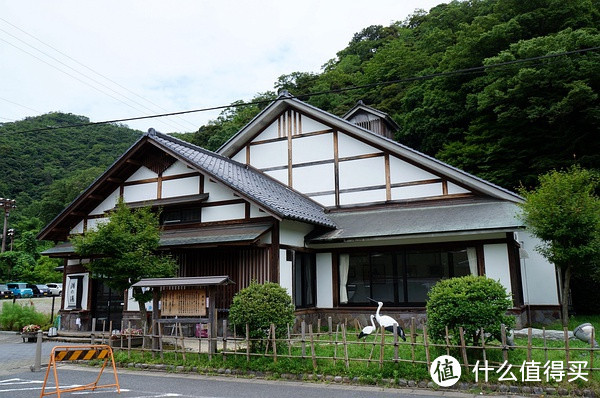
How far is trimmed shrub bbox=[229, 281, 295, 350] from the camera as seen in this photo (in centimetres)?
959

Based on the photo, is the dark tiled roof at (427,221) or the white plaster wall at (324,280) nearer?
the dark tiled roof at (427,221)

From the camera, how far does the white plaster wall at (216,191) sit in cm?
1419

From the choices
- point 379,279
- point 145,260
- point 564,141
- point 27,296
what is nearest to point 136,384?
point 145,260

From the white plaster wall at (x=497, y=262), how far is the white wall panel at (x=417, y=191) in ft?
8.78

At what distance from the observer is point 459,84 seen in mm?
29953

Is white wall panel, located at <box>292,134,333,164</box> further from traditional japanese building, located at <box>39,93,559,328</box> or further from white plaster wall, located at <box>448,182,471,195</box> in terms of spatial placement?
white plaster wall, located at <box>448,182,471,195</box>

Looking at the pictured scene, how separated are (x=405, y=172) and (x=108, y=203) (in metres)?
10.6

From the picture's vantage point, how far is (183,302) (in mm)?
10602

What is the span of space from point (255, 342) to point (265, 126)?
10.4m

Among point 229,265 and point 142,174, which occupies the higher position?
point 142,174

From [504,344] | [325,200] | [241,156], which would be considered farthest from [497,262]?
[241,156]

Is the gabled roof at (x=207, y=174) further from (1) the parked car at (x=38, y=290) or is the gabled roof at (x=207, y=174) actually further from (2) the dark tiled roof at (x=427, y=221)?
(1) the parked car at (x=38, y=290)

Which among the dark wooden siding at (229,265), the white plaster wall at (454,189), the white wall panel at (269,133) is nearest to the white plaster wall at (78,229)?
the dark wooden siding at (229,265)

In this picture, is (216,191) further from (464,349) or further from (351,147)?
(464,349)
